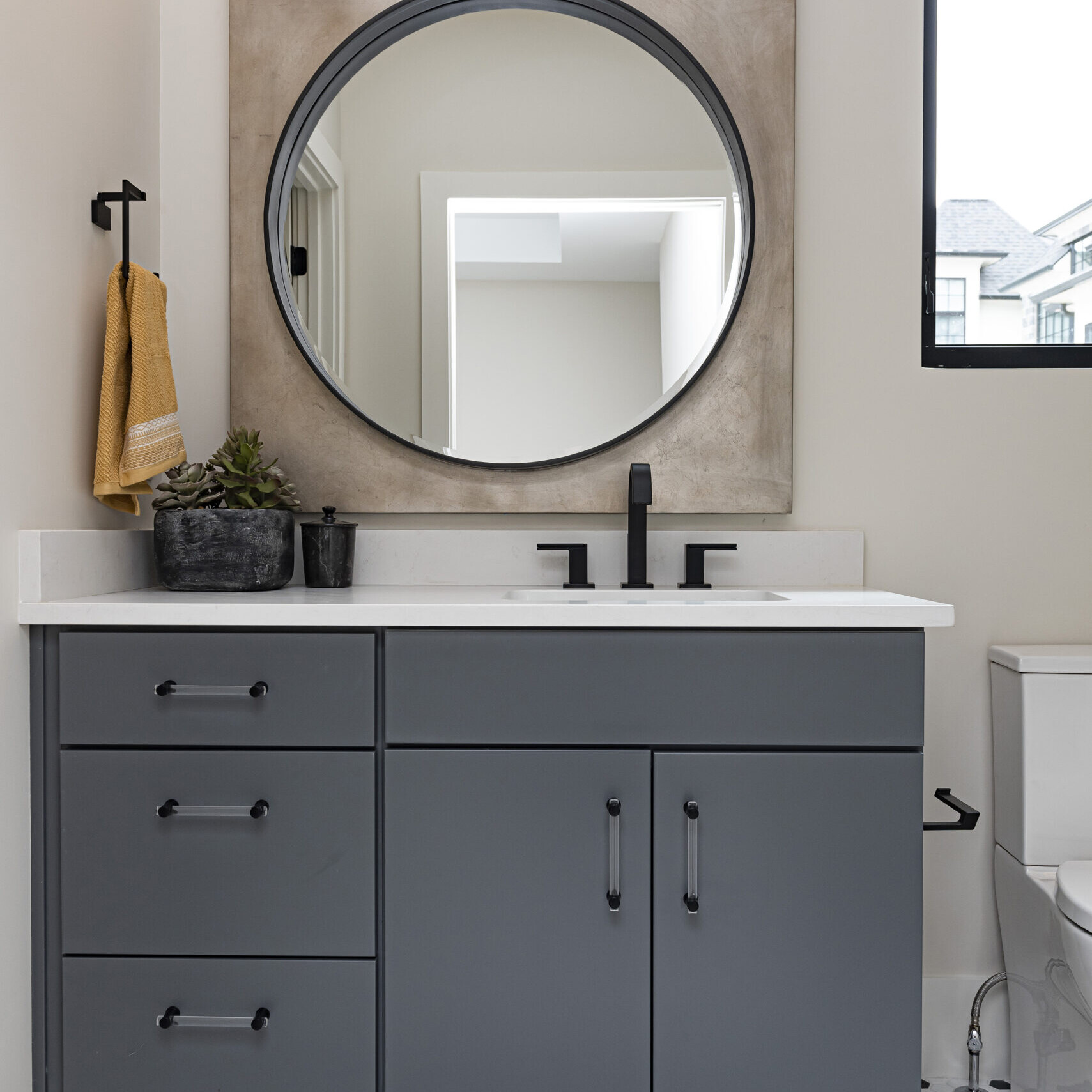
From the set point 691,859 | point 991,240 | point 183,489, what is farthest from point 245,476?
point 991,240

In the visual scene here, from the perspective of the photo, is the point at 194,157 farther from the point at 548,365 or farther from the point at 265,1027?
the point at 265,1027

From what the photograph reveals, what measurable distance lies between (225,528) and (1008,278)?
1481 mm

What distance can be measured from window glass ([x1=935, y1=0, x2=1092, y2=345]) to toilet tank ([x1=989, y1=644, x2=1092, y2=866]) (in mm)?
621

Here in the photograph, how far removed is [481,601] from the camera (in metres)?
1.11

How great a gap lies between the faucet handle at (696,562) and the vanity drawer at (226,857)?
0.66 m

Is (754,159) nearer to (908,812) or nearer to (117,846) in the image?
(908,812)

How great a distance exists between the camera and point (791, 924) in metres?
1.02

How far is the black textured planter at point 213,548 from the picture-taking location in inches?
48.6

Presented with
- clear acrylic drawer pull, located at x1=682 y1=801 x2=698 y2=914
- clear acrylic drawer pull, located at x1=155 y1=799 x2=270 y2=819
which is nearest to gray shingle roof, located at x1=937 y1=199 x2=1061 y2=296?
clear acrylic drawer pull, located at x1=682 y1=801 x2=698 y2=914

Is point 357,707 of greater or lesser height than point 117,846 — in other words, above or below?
above

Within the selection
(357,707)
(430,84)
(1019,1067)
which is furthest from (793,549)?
(430,84)

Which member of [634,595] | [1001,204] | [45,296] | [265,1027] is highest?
[1001,204]

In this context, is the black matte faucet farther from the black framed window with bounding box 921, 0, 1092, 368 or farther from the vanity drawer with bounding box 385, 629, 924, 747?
the black framed window with bounding box 921, 0, 1092, 368

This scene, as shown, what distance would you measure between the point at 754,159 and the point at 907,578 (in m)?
0.82
